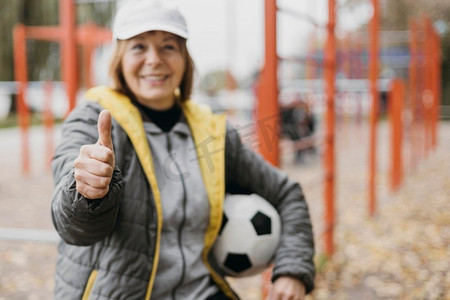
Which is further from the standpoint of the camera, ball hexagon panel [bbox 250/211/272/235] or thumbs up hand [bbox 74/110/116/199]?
ball hexagon panel [bbox 250/211/272/235]

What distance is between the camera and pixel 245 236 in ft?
5.53

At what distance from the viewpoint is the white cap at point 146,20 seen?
1510mm

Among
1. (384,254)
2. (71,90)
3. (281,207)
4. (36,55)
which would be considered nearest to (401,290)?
(384,254)

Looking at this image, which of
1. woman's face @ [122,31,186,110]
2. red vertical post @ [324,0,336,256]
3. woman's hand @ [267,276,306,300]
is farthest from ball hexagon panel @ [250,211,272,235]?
red vertical post @ [324,0,336,256]

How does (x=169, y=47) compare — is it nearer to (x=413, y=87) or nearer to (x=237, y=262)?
(x=237, y=262)

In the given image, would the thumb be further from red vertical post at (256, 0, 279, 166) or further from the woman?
red vertical post at (256, 0, 279, 166)

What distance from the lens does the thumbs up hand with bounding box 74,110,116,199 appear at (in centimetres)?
110

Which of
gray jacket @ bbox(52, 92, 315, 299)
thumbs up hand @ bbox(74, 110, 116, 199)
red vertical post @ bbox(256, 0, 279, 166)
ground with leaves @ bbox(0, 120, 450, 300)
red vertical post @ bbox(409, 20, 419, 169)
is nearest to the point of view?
thumbs up hand @ bbox(74, 110, 116, 199)

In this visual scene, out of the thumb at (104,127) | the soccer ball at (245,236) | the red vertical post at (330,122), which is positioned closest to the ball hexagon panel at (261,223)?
the soccer ball at (245,236)

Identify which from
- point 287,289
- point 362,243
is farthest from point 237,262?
point 362,243

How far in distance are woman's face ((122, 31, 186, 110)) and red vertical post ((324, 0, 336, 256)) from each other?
1712mm

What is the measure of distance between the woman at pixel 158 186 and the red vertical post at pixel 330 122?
160 cm

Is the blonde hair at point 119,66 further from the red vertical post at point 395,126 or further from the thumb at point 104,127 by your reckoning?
the red vertical post at point 395,126

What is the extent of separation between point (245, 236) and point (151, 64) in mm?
593
